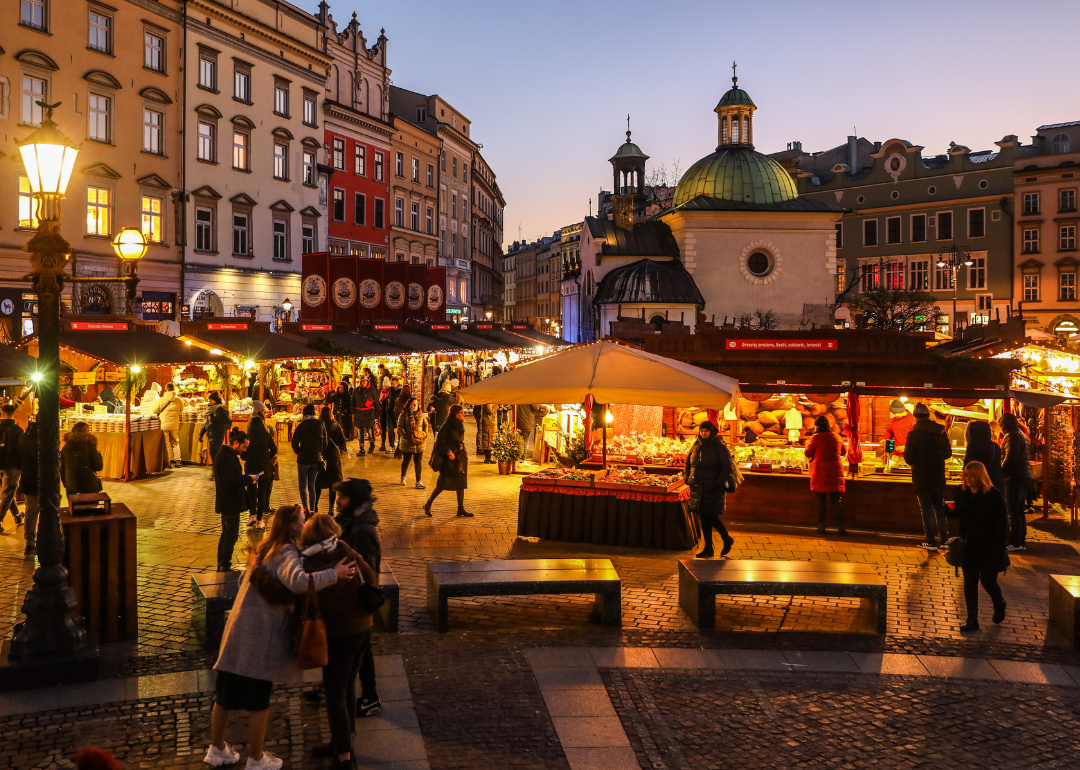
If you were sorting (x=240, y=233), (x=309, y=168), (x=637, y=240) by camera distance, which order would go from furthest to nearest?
1. (x=637, y=240)
2. (x=309, y=168)
3. (x=240, y=233)

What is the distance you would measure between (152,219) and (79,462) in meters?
22.4

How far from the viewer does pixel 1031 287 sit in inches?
2388

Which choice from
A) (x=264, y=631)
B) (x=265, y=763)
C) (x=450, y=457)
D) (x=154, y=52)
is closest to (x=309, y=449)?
(x=450, y=457)

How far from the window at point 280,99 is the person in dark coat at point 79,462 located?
93.9 ft

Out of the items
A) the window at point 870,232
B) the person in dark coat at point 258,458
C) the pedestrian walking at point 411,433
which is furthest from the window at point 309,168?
the window at point 870,232

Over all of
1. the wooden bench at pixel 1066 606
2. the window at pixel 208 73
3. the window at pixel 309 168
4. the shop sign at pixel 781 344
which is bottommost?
the wooden bench at pixel 1066 606

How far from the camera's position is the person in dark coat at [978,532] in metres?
8.43

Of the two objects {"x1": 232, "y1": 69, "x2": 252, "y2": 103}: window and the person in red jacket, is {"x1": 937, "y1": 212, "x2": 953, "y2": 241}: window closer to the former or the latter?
{"x1": 232, "y1": 69, "x2": 252, "y2": 103}: window

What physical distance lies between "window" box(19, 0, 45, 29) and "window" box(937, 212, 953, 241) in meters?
54.9

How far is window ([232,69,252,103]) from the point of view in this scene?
34.7 meters

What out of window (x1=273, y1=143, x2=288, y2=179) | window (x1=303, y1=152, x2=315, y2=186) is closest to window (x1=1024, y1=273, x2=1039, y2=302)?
window (x1=303, y1=152, x2=315, y2=186)

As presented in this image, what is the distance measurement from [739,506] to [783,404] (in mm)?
2340

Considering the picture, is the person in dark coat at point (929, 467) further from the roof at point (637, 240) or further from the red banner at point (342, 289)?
the roof at point (637, 240)

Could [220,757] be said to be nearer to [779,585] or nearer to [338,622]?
[338,622]
